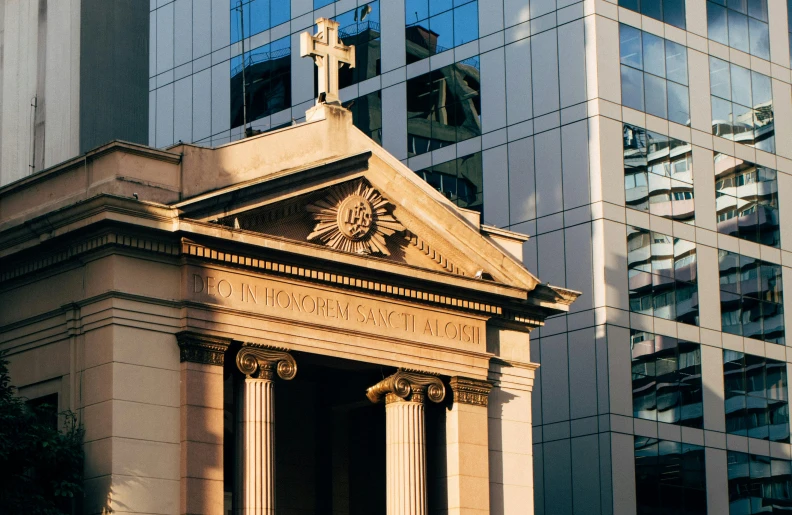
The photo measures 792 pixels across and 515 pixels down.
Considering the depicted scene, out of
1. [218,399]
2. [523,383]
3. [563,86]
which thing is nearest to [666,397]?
[563,86]

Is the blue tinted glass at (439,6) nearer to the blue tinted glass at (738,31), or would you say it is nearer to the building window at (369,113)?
the building window at (369,113)

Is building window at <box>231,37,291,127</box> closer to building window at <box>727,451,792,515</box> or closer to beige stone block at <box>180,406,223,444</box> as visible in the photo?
building window at <box>727,451,792,515</box>

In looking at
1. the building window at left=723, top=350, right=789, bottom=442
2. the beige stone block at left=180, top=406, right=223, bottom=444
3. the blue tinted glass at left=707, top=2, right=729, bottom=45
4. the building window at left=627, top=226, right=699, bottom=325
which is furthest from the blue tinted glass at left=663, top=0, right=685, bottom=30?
the beige stone block at left=180, top=406, right=223, bottom=444

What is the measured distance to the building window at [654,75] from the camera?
58.5 m

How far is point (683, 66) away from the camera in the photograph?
6047cm

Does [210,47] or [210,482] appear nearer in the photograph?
[210,482]

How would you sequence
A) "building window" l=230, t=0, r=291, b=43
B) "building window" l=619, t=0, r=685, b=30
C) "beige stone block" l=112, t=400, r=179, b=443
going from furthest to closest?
"building window" l=230, t=0, r=291, b=43, "building window" l=619, t=0, r=685, b=30, "beige stone block" l=112, t=400, r=179, b=443

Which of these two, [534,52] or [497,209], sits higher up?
[534,52]

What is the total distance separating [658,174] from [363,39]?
42.9ft

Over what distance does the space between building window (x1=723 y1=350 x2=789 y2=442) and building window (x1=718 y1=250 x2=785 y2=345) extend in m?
0.98

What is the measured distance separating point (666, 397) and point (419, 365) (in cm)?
1985

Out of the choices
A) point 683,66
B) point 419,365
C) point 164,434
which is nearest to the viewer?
point 164,434

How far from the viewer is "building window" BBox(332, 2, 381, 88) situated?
64250 millimetres

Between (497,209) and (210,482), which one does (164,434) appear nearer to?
(210,482)
